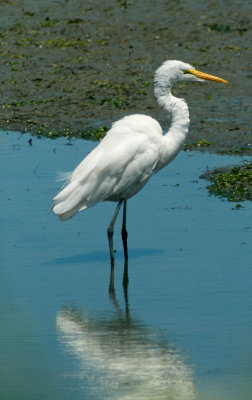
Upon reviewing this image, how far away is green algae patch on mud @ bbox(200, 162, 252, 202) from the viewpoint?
9365mm

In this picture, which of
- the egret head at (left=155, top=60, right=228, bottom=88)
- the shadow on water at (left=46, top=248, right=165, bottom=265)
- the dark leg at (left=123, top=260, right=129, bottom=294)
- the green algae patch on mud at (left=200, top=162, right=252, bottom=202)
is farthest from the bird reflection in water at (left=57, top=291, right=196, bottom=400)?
the green algae patch on mud at (left=200, top=162, right=252, bottom=202)

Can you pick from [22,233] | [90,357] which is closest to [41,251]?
[22,233]

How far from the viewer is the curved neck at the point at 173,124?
8375mm

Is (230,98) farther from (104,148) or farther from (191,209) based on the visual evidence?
(104,148)

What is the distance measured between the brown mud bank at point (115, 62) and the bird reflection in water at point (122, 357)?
208 inches

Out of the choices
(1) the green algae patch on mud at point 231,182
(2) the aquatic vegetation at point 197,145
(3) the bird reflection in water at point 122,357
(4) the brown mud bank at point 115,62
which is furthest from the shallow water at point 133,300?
(4) the brown mud bank at point 115,62

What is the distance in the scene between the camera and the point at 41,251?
25.7 feet

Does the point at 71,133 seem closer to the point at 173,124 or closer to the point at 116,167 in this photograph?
the point at 173,124

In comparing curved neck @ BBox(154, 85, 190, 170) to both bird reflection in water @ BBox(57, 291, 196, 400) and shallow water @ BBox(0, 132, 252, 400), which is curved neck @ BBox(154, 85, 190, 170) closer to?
shallow water @ BBox(0, 132, 252, 400)

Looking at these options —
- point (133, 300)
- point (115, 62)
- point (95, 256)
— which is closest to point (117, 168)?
point (95, 256)

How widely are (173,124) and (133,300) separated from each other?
2.23 metres

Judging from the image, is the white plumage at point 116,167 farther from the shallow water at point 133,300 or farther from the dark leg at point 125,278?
the dark leg at point 125,278

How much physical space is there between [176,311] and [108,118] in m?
6.89

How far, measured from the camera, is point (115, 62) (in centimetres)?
1559
